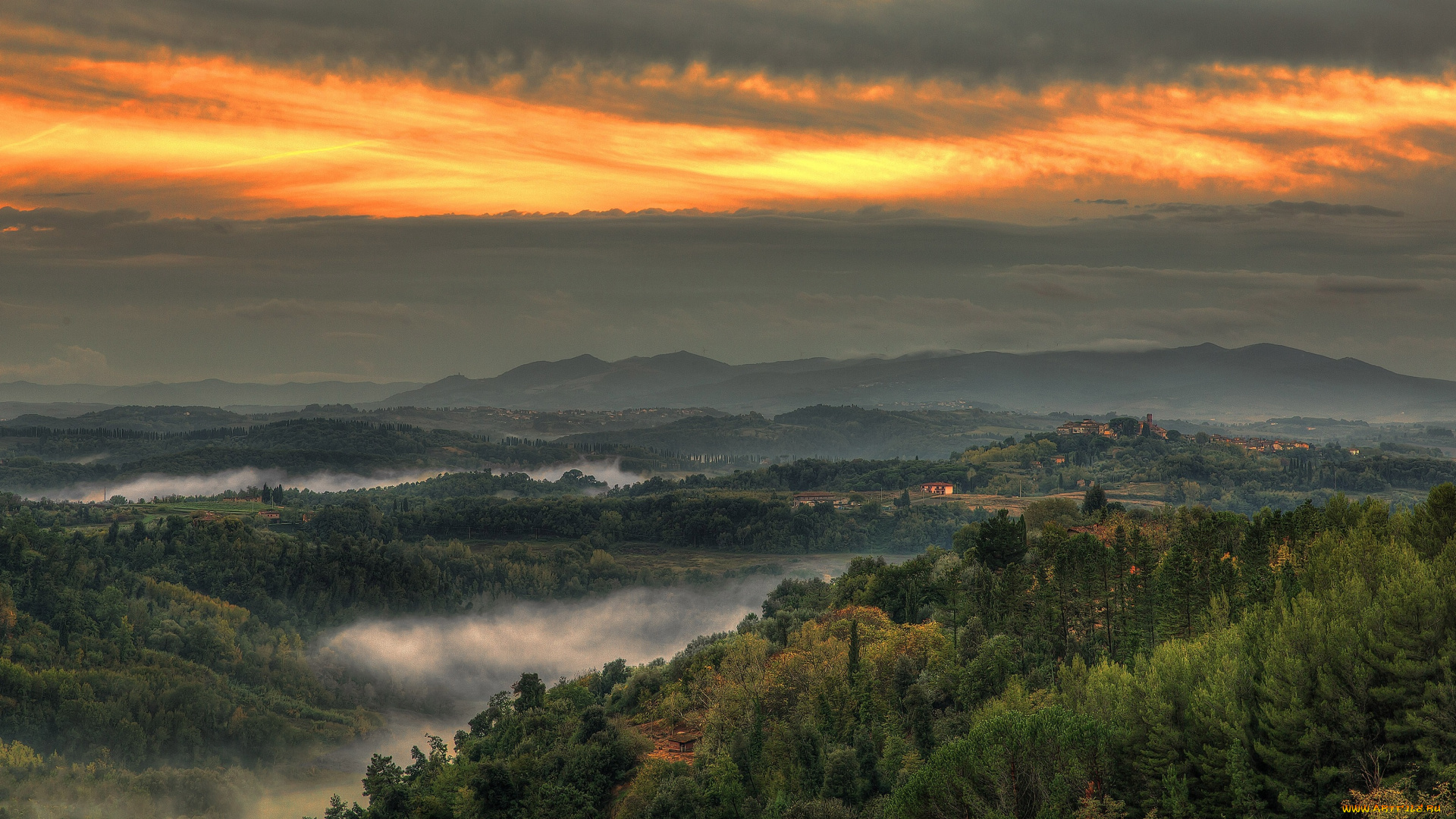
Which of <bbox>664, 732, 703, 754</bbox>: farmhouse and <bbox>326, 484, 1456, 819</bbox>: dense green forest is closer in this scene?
<bbox>326, 484, 1456, 819</bbox>: dense green forest

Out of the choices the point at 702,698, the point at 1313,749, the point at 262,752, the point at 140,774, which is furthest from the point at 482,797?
the point at 262,752

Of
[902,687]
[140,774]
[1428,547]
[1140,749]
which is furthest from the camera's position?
[140,774]

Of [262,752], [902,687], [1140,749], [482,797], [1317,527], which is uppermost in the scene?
[1317,527]

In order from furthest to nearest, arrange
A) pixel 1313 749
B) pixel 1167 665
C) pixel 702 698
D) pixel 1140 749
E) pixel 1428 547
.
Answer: pixel 702 698, pixel 1428 547, pixel 1167 665, pixel 1140 749, pixel 1313 749

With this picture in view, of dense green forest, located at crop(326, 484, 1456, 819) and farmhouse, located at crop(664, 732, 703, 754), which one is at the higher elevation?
dense green forest, located at crop(326, 484, 1456, 819)

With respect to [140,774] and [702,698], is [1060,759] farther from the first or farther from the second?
[140,774]

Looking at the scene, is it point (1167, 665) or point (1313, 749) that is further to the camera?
point (1167, 665)

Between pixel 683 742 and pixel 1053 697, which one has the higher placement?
pixel 1053 697

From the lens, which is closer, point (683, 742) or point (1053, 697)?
point (1053, 697)
